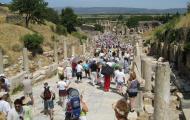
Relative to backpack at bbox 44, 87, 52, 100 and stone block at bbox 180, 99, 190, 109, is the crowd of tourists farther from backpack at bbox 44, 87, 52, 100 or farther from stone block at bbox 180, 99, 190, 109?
stone block at bbox 180, 99, 190, 109

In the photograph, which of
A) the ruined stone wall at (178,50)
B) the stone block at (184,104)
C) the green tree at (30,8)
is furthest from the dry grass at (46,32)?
the stone block at (184,104)

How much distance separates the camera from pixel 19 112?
11.0 meters

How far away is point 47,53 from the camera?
59312 mm

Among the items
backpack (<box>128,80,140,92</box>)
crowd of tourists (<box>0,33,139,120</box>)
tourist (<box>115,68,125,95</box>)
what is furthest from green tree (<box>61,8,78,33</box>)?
backpack (<box>128,80,140,92</box>)

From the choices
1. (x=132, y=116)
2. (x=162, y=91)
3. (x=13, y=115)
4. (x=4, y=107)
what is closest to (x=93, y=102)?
(x=132, y=116)

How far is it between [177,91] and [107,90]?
260 inches

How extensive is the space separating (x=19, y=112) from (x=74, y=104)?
1.97 metres

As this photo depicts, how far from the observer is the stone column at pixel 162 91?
12078mm

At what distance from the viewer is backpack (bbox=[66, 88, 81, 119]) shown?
1245 cm

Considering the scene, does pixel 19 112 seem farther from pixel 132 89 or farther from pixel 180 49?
pixel 180 49

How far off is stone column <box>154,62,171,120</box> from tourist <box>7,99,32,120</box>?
144 inches

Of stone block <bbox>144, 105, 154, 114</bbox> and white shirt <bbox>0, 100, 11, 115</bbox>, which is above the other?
white shirt <bbox>0, 100, 11, 115</bbox>

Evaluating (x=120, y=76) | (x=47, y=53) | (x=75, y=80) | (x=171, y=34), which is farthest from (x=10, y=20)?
(x=120, y=76)

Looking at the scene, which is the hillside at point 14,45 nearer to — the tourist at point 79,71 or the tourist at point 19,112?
the tourist at point 79,71
